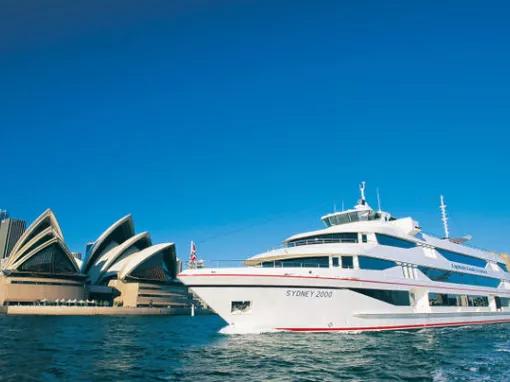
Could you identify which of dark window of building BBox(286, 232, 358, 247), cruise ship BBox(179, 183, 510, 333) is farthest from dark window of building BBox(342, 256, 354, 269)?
dark window of building BBox(286, 232, 358, 247)

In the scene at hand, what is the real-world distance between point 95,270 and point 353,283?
9784cm

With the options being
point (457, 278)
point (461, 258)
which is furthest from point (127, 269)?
point (457, 278)

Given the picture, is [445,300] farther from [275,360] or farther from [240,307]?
[275,360]

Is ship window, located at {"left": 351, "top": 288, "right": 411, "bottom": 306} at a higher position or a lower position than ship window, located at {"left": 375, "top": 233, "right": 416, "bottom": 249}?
lower

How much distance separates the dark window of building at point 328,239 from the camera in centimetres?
2844

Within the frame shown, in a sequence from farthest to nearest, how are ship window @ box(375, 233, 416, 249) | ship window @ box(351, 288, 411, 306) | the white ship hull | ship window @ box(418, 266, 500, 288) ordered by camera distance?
ship window @ box(418, 266, 500, 288), ship window @ box(375, 233, 416, 249), ship window @ box(351, 288, 411, 306), the white ship hull

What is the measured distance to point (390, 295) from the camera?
26562 mm

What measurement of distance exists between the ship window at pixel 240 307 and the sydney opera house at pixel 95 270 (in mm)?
80001

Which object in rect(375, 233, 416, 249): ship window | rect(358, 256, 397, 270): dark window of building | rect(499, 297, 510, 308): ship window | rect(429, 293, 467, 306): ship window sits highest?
rect(375, 233, 416, 249): ship window

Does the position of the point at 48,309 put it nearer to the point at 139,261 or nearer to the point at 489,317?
the point at 139,261

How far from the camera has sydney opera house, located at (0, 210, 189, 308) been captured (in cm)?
8912

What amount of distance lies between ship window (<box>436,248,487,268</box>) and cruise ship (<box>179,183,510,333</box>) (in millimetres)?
91

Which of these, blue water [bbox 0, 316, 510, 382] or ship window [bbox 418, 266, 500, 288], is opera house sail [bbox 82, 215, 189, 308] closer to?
ship window [bbox 418, 266, 500, 288]

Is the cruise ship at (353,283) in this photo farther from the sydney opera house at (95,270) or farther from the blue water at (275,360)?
the sydney opera house at (95,270)
